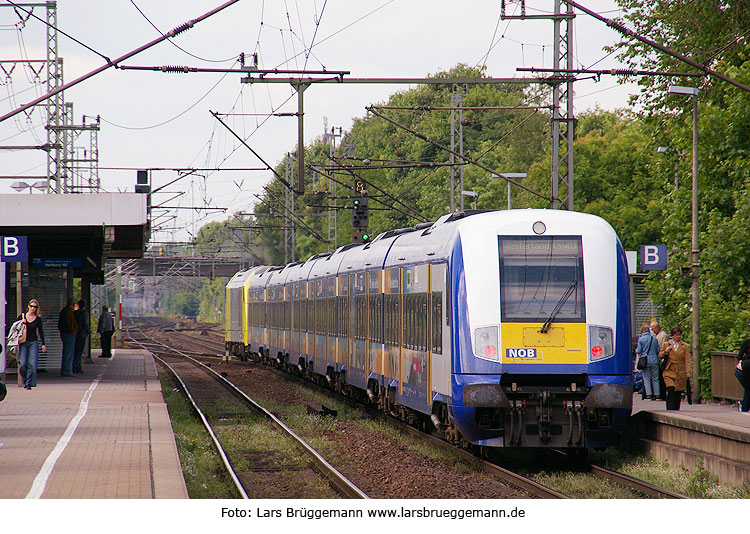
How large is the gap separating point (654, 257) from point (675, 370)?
12.5ft

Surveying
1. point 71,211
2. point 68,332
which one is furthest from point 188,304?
point 71,211

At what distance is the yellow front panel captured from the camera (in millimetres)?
13703

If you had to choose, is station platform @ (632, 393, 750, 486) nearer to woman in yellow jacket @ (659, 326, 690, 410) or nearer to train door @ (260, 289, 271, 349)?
woman in yellow jacket @ (659, 326, 690, 410)

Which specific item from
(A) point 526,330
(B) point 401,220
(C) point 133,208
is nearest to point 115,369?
(C) point 133,208

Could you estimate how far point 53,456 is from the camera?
1341 centimetres

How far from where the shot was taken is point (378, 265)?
20359 millimetres

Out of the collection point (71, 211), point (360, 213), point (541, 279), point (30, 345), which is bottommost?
point (30, 345)

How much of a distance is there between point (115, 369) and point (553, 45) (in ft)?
54.4

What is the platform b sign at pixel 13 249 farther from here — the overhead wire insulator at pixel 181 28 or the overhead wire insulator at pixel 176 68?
the overhead wire insulator at pixel 181 28

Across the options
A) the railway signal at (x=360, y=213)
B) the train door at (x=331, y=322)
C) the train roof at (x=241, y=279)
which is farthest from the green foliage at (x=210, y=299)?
the train door at (x=331, y=322)

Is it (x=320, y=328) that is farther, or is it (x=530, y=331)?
(x=320, y=328)

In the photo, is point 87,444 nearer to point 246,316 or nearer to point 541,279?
point 541,279

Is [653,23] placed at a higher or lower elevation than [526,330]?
higher
